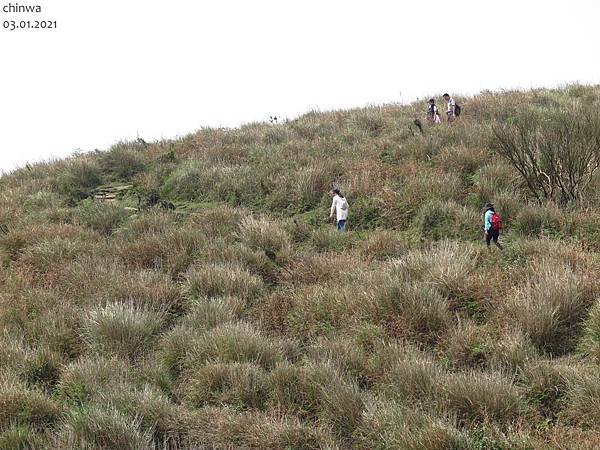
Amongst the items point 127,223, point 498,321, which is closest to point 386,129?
point 127,223

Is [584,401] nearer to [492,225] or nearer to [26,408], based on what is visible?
[492,225]

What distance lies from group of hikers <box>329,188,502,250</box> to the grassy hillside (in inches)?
11.7

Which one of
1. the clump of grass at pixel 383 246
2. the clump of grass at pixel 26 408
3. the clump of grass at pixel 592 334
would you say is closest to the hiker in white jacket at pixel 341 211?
the clump of grass at pixel 383 246

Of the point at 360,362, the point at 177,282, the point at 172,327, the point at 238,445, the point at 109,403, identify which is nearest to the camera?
the point at 238,445

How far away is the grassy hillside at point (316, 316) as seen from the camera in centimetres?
492

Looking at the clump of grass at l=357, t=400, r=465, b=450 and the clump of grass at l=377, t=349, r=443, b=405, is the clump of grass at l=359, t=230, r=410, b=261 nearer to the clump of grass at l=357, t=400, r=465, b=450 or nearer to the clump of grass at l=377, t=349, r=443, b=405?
the clump of grass at l=377, t=349, r=443, b=405

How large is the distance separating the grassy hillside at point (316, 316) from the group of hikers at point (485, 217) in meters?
0.30

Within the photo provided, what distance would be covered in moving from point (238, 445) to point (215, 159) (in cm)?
1292

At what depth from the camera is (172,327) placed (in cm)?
755

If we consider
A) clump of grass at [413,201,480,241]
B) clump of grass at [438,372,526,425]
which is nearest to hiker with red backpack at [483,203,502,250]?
clump of grass at [413,201,480,241]

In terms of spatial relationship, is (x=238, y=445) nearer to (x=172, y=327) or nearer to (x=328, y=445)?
(x=328, y=445)

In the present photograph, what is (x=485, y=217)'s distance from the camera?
8.75 metres

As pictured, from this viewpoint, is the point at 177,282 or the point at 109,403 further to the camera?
the point at 177,282

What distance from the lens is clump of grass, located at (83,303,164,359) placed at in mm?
6855
